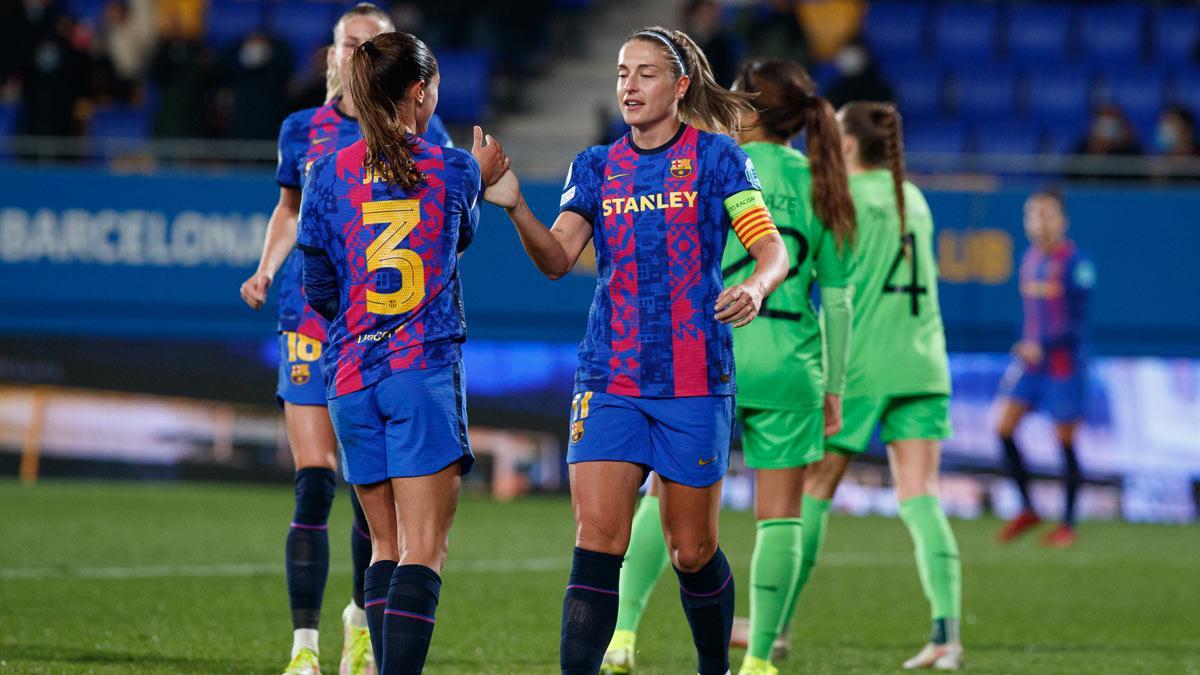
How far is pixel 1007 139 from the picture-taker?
15227mm

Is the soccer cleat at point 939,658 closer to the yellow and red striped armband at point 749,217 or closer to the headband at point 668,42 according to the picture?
the yellow and red striped armband at point 749,217

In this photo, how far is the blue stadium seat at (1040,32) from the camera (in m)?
16.5

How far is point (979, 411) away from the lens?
13.0 meters

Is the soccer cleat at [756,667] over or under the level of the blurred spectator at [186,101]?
under

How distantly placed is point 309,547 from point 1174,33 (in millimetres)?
13536

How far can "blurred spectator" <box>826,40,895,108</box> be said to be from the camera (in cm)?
1415

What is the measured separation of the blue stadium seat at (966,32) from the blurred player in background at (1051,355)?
18.5ft

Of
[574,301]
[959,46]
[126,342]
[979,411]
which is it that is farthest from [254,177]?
[959,46]

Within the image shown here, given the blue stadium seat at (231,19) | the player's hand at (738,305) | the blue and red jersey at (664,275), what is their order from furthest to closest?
the blue stadium seat at (231,19), the blue and red jersey at (664,275), the player's hand at (738,305)

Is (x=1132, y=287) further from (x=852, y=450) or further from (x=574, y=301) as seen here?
(x=852, y=450)

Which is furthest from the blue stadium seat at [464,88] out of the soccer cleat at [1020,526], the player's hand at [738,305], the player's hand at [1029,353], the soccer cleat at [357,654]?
the player's hand at [738,305]

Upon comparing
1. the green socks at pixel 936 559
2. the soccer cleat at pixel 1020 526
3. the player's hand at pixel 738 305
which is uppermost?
the player's hand at pixel 738 305

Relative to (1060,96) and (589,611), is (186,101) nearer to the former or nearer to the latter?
(1060,96)

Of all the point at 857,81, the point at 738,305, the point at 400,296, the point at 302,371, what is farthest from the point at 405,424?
the point at 857,81
